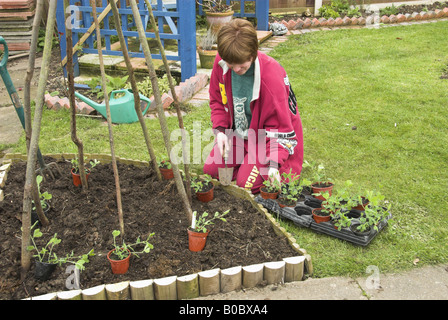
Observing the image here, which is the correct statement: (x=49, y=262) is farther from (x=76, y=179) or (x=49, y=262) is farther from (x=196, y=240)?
(x=76, y=179)

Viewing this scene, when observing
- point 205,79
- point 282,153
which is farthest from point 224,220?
point 205,79

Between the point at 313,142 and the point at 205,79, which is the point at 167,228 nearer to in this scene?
the point at 313,142

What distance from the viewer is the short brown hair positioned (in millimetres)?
2811

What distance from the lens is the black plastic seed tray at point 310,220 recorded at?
2752 mm

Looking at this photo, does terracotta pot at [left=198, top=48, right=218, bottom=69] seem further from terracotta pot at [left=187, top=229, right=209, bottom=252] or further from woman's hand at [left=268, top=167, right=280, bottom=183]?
terracotta pot at [left=187, top=229, right=209, bottom=252]

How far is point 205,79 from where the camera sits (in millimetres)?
5730

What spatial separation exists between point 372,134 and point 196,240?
2.54 metres

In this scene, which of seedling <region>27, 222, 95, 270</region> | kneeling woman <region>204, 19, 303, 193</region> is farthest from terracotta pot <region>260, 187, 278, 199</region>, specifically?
seedling <region>27, 222, 95, 270</region>

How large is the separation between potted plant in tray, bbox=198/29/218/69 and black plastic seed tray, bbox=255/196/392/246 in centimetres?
352

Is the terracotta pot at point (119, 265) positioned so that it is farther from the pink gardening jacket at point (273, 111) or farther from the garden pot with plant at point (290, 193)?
the pink gardening jacket at point (273, 111)

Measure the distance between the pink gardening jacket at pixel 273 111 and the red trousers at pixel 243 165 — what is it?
0.08 meters

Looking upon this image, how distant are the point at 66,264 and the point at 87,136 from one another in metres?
2.17

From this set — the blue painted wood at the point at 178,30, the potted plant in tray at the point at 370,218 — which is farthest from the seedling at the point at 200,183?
the blue painted wood at the point at 178,30
